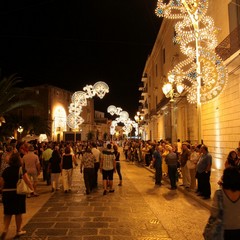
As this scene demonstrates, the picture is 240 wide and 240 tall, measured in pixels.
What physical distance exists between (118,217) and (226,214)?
469 cm

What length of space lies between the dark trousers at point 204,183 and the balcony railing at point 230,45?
250 inches

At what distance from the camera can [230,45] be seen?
1497 cm

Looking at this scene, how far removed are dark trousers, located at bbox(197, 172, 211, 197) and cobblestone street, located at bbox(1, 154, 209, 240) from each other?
464 millimetres

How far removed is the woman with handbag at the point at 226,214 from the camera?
11.9 ft

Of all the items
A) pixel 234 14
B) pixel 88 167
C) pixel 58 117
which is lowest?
pixel 88 167

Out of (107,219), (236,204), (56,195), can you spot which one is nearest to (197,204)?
(107,219)

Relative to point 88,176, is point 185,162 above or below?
above

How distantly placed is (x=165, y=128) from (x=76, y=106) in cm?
1167

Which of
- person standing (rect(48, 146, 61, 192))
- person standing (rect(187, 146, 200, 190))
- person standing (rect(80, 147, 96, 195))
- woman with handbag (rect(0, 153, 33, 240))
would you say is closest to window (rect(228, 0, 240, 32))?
person standing (rect(187, 146, 200, 190))

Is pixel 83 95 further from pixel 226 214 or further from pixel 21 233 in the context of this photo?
pixel 226 214

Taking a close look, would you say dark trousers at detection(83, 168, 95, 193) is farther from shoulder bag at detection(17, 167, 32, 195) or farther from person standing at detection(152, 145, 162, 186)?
shoulder bag at detection(17, 167, 32, 195)

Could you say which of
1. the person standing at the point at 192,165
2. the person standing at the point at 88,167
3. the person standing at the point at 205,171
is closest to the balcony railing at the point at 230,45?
the person standing at the point at 192,165

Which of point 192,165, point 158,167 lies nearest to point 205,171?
point 192,165

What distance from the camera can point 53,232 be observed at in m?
6.70
